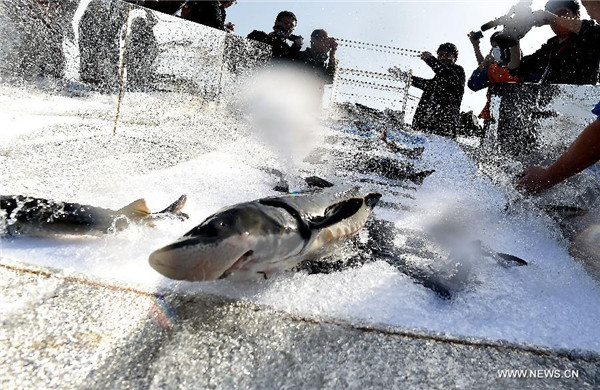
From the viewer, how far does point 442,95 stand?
364 inches

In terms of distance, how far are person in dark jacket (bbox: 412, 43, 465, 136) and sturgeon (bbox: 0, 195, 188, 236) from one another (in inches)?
338

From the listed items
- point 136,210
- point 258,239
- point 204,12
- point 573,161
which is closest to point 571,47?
point 573,161

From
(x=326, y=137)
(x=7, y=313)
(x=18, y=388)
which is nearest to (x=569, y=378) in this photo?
(x=18, y=388)

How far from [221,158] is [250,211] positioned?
100 inches

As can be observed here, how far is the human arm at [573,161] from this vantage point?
2.80 meters

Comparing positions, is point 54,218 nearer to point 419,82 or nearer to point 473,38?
point 473,38

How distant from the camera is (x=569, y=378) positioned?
1.36m

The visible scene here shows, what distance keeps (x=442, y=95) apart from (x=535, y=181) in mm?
6342

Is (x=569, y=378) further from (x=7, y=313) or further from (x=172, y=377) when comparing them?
(x=7, y=313)

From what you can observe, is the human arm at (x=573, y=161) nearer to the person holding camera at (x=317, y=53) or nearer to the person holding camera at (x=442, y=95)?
the person holding camera at (x=442, y=95)

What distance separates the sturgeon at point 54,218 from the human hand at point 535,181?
3.13 meters

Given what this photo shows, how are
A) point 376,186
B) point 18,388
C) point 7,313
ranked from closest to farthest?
point 18,388
point 7,313
point 376,186

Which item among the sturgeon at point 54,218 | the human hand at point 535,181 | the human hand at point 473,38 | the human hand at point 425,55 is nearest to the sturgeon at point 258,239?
the sturgeon at point 54,218

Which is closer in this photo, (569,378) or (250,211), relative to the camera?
(569,378)
